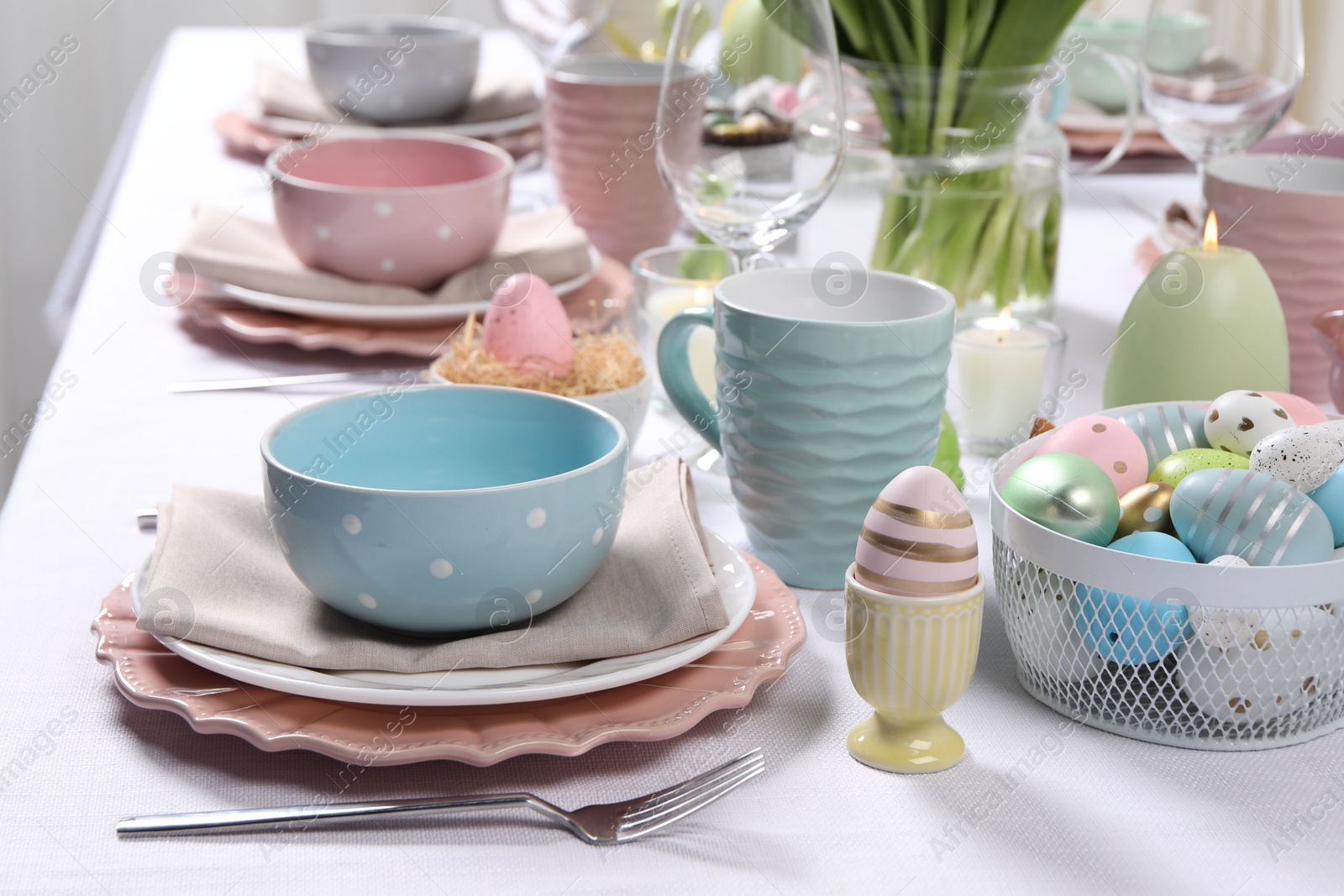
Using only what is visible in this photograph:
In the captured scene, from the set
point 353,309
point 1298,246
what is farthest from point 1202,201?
point 353,309

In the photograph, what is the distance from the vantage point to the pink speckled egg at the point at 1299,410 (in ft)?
1.66

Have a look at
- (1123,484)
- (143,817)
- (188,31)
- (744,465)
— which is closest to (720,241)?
(744,465)

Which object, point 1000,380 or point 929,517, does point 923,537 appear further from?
point 1000,380

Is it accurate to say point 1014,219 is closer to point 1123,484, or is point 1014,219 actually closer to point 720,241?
point 720,241

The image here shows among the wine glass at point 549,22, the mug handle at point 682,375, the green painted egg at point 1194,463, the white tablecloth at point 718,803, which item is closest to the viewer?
the white tablecloth at point 718,803

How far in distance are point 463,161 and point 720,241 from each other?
0.33 metres

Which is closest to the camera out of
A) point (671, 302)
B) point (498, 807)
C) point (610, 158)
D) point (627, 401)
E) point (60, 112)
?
point (498, 807)

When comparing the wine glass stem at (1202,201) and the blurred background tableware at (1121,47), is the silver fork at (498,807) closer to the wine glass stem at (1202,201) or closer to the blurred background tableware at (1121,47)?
the wine glass stem at (1202,201)

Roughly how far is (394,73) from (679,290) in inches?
22.7

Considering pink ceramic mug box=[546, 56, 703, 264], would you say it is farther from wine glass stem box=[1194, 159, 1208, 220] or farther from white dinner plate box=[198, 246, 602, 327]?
wine glass stem box=[1194, 159, 1208, 220]

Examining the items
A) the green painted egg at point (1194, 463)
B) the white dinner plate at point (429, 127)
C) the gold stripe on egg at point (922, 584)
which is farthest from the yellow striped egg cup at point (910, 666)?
the white dinner plate at point (429, 127)

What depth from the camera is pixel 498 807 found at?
0.40m

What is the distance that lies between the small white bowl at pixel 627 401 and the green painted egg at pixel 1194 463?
260mm

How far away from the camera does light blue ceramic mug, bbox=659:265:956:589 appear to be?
0.53 meters
